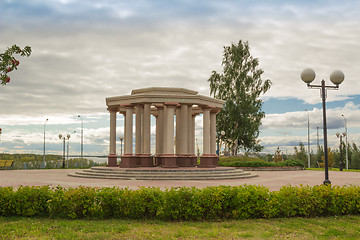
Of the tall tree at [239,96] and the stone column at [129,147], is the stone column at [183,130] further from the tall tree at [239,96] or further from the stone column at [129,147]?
the tall tree at [239,96]

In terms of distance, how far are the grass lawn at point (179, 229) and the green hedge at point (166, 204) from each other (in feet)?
1.11

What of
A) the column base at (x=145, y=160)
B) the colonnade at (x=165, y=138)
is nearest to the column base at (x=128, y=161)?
the colonnade at (x=165, y=138)

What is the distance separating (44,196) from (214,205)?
4828mm

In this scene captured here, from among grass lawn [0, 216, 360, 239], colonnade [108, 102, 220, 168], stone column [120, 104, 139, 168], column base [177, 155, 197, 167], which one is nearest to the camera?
grass lawn [0, 216, 360, 239]

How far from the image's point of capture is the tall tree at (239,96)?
41.5 meters

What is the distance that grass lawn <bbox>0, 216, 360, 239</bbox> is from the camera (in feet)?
23.6

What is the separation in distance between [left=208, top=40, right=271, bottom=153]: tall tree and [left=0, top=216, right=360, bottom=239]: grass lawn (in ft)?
108

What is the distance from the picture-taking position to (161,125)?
28891 mm

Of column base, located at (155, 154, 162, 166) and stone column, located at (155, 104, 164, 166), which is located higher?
stone column, located at (155, 104, 164, 166)

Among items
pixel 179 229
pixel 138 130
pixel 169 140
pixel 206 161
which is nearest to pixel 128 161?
pixel 138 130

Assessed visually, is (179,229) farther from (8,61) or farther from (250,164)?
(250,164)

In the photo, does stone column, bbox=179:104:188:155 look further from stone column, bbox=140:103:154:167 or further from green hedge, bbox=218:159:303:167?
green hedge, bbox=218:159:303:167

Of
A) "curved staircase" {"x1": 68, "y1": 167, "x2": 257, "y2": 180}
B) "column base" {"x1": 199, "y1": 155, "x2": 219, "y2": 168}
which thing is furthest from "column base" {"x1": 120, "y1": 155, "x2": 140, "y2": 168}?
"column base" {"x1": 199, "y1": 155, "x2": 219, "y2": 168}

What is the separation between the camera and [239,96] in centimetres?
4222
